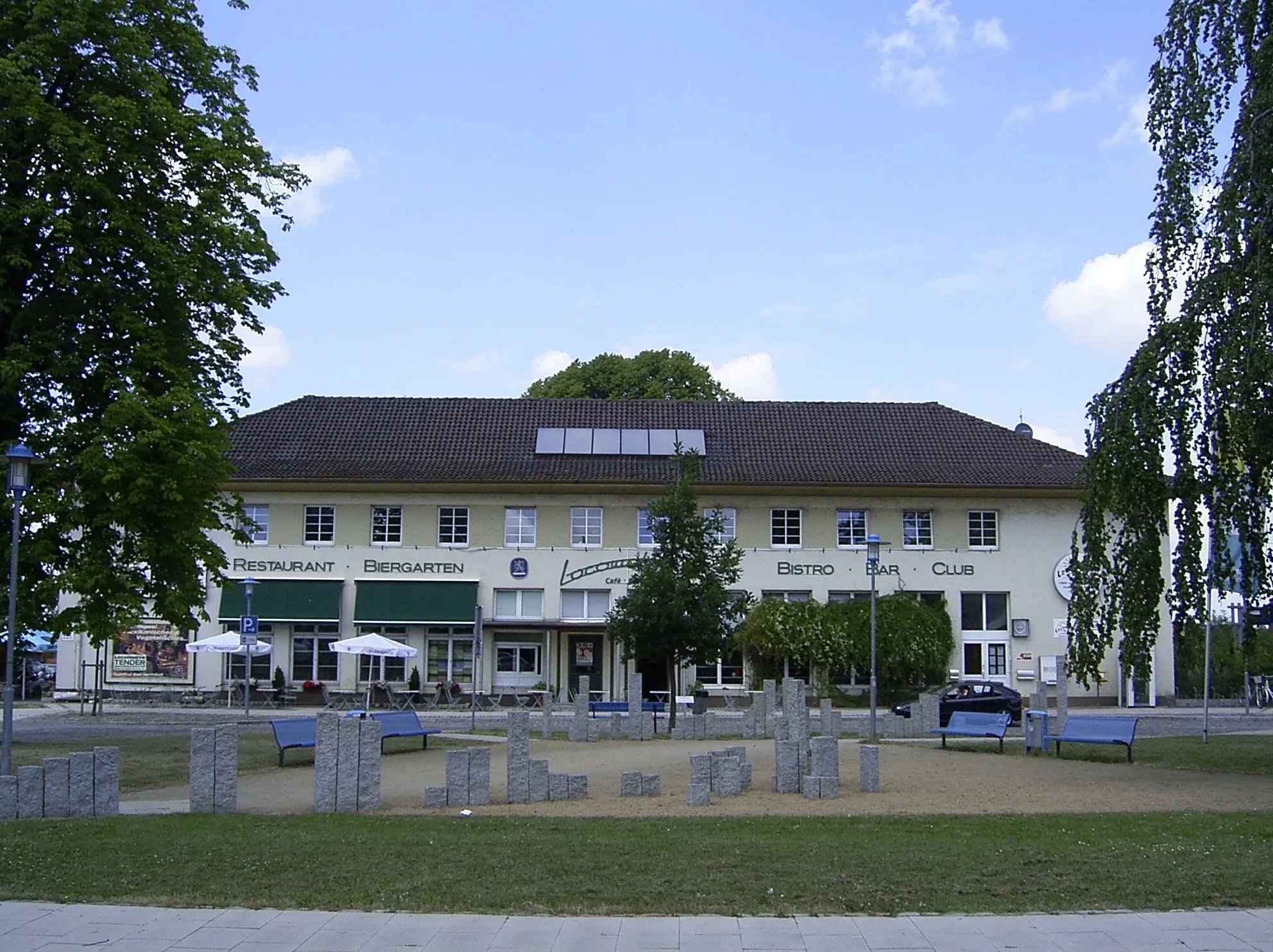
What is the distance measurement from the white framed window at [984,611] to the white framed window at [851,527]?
388 cm

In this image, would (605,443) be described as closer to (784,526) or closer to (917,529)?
(784,526)

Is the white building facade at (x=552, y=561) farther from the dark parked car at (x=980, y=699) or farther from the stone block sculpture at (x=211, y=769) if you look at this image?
the stone block sculpture at (x=211, y=769)

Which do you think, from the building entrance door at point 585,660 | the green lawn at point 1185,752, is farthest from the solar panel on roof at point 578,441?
the green lawn at point 1185,752

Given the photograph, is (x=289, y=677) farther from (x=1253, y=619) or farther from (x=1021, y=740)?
(x=1253, y=619)

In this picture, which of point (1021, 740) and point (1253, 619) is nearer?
point (1253, 619)

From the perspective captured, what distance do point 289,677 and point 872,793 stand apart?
30844 mm

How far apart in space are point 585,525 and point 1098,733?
78.3 ft

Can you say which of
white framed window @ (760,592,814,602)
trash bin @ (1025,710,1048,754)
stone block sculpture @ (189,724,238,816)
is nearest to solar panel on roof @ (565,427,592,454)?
white framed window @ (760,592,814,602)

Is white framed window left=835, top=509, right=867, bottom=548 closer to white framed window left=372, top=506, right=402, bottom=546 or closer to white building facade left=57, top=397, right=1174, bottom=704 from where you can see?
white building facade left=57, top=397, right=1174, bottom=704

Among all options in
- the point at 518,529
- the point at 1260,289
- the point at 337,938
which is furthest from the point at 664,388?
the point at 337,938

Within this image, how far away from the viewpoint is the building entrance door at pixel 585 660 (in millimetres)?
44281

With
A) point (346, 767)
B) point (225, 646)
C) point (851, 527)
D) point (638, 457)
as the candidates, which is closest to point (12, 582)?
point (346, 767)

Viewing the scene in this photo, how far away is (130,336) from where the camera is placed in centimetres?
2319

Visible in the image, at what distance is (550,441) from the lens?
46281mm
